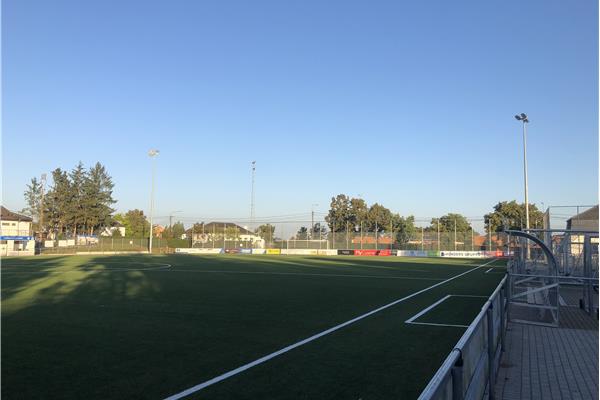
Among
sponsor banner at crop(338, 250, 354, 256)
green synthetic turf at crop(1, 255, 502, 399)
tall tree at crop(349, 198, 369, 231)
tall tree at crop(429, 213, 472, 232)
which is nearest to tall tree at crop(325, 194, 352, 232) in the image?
tall tree at crop(349, 198, 369, 231)

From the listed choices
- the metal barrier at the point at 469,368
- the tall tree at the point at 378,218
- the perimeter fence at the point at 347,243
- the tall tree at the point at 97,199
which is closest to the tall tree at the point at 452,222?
the tall tree at the point at 378,218

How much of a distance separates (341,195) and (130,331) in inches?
3893

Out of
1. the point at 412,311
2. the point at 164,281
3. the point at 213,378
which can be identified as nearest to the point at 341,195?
the point at 164,281

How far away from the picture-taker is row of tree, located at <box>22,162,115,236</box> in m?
83.5

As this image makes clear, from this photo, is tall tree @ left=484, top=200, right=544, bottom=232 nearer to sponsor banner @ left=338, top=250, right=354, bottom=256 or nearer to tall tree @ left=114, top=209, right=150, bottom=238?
sponsor banner @ left=338, top=250, right=354, bottom=256

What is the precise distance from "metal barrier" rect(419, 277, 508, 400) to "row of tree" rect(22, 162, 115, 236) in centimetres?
8766

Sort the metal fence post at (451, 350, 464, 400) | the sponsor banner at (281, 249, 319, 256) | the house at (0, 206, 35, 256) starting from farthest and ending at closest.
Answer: the sponsor banner at (281, 249, 319, 256), the house at (0, 206, 35, 256), the metal fence post at (451, 350, 464, 400)

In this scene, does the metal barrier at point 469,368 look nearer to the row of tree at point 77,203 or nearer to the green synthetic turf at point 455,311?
the green synthetic turf at point 455,311

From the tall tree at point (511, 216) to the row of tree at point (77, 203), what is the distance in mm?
73039

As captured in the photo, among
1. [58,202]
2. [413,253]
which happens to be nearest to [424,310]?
[413,253]

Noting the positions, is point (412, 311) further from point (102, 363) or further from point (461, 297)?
point (102, 363)

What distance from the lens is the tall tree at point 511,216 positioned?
289ft

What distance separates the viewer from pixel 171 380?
6422 millimetres

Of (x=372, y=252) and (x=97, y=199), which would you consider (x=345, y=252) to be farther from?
(x=97, y=199)
